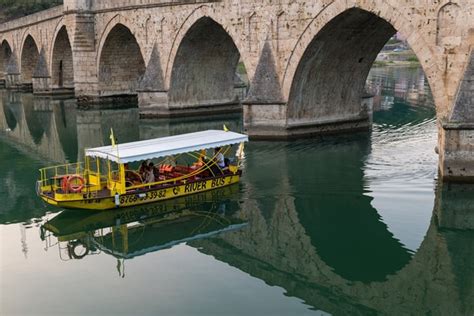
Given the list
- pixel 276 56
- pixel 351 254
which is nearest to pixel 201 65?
pixel 276 56

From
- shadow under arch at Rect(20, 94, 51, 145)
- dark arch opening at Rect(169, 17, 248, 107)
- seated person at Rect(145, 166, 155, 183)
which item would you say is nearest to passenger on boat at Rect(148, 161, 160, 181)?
seated person at Rect(145, 166, 155, 183)

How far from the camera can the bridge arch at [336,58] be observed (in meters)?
17.9

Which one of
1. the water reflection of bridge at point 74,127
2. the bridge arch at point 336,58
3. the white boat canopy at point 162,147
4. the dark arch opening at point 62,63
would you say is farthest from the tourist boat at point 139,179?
the dark arch opening at point 62,63

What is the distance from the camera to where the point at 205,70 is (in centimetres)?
2841

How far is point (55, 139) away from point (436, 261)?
18.1m

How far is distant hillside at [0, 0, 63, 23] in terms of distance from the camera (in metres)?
74.0

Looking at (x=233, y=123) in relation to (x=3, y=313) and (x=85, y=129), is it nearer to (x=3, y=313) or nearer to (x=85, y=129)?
(x=85, y=129)

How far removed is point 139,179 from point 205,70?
15212mm

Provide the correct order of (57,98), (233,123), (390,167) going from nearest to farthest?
(390,167), (233,123), (57,98)

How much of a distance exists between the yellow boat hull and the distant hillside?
66.2 meters

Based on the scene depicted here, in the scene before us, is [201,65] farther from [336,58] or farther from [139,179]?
[139,179]

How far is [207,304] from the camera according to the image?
8.46 meters

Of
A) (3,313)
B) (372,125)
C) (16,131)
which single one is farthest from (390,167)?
(16,131)

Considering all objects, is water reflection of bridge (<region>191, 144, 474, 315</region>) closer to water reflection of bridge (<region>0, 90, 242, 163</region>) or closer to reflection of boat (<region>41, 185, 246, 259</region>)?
reflection of boat (<region>41, 185, 246, 259</region>)
